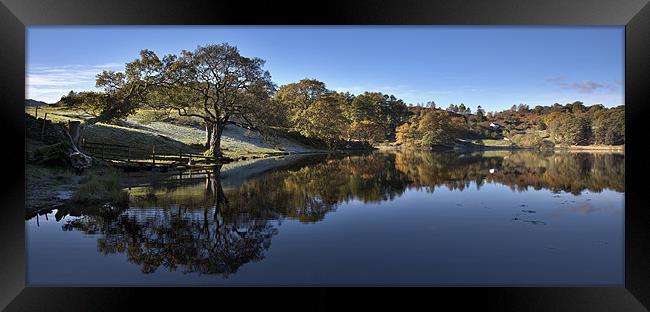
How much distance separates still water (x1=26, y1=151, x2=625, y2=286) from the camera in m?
6.30

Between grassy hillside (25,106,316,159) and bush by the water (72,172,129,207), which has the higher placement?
grassy hillside (25,106,316,159)

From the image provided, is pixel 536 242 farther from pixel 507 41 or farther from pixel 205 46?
pixel 507 41

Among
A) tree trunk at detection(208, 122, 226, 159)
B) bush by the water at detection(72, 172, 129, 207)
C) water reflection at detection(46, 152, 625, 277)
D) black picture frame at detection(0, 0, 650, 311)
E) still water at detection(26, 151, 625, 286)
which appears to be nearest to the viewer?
black picture frame at detection(0, 0, 650, 311)

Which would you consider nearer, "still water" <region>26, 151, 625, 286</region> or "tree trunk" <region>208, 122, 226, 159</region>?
"still water" <region>26, 151, 625, 286</region>

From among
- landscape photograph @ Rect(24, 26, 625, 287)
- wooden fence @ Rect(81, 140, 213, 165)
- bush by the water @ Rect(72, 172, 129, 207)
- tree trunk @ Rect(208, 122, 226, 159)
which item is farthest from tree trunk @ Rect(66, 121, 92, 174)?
tree trunk @ Rect(208, 122, 226, 159)

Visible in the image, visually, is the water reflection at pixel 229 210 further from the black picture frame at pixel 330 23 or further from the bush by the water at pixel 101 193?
the black picture frame at pixel 330 23

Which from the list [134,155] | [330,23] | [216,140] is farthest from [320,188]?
[216,140]

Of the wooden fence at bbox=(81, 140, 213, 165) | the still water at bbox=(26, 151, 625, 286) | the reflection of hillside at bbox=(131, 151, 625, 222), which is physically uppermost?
the wooden fence at bbox=(81, 140, 213, 165)

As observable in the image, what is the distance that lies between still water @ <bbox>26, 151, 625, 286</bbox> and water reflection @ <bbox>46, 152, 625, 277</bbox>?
41 mm

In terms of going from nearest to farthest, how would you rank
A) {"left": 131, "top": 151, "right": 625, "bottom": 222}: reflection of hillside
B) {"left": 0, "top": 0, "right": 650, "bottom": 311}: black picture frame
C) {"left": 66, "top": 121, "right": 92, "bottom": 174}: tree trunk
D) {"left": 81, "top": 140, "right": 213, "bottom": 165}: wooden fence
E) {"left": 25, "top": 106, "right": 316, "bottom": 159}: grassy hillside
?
{"left": 0, "top": 0, "right": 650, "bottom": 311}: black picture frame, {"left": 131, "top": 151, "right": 625, "bottom": 222}: reflection of hillside, {"left": 66, "top": 121, "right": 92, "bottom": 174}: tree trunk, {"left": 81, "top": 140, "right": 213, "bottom": 165}: wooden fence, {"left": 25, "top": 106, "right": 316, "bottom": 159}: grassy hillside

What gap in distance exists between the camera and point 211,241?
7758 millimetres

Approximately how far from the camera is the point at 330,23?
5871 mm

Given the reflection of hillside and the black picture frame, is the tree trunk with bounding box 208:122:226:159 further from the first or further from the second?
the black picture frame

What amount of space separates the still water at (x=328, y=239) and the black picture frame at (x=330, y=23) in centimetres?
32
